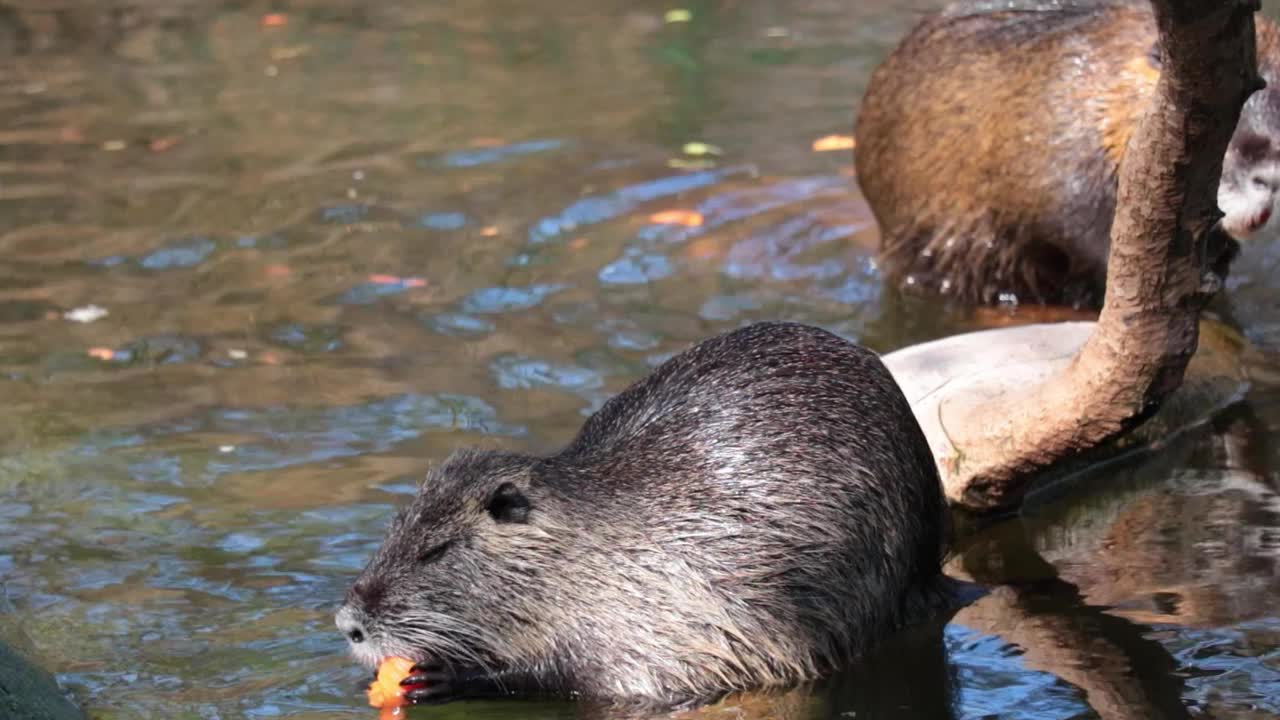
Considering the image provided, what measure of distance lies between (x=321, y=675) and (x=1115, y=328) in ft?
6.83

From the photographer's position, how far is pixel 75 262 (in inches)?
292

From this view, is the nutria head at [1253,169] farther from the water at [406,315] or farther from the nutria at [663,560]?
the nutria at [663,560]

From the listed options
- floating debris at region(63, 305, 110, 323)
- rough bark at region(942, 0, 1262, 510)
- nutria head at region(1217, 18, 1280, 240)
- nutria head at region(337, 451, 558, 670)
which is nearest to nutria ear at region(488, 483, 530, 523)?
nutria head at region(337, 451, 558, 670)

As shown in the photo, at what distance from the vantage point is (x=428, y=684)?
13.9 ft

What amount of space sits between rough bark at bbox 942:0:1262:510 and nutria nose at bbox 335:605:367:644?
181cm

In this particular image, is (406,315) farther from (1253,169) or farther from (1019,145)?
(1253,169)

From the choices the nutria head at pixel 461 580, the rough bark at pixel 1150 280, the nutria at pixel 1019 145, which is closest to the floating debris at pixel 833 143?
the nutria at pixel 1019 145

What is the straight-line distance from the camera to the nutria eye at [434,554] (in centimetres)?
427

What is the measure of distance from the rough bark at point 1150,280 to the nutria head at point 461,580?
56.3 inches

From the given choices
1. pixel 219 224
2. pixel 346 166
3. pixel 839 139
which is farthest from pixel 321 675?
pixel 839 139

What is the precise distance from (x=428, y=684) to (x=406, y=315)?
2.72 meters

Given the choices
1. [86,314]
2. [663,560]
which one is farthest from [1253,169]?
[86,314]

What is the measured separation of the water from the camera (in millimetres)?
4496

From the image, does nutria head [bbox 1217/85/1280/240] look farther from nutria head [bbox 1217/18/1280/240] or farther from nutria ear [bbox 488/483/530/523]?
nutria ear [bbox 488/483/530/523]
